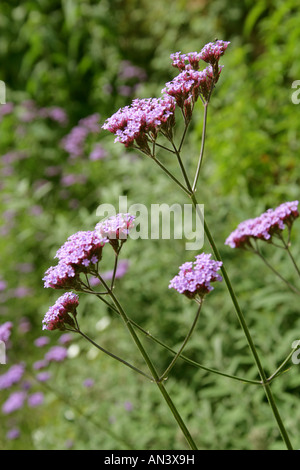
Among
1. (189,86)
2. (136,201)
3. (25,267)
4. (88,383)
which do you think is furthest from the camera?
(25,267)

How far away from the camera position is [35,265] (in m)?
6.43

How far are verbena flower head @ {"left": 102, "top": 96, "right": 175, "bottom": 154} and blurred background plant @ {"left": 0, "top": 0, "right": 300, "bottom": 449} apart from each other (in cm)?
150

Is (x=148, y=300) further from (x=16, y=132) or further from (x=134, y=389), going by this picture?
(x=16, y=132)

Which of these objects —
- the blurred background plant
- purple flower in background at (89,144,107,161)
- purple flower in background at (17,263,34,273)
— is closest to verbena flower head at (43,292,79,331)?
the blurred background plant

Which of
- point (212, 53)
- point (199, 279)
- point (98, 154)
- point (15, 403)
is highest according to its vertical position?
point (98, 154)

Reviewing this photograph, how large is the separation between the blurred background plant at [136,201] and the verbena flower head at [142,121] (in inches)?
59.0

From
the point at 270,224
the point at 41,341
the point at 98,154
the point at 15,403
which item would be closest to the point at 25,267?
the point at 98,154

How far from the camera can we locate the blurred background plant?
3.28 m

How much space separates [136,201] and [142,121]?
8.97 ft

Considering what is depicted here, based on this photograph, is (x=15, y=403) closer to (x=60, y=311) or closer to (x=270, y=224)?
(x=60, y=311)

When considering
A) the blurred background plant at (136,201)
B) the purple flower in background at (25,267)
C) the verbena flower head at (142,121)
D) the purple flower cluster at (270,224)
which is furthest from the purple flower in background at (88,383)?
the purple flower in background at (25,267)

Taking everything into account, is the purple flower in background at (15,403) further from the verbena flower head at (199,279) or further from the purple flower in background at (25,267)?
the verbena flower head at (199,279)

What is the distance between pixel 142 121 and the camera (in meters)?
1.56

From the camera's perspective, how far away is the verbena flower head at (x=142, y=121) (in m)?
1.56
